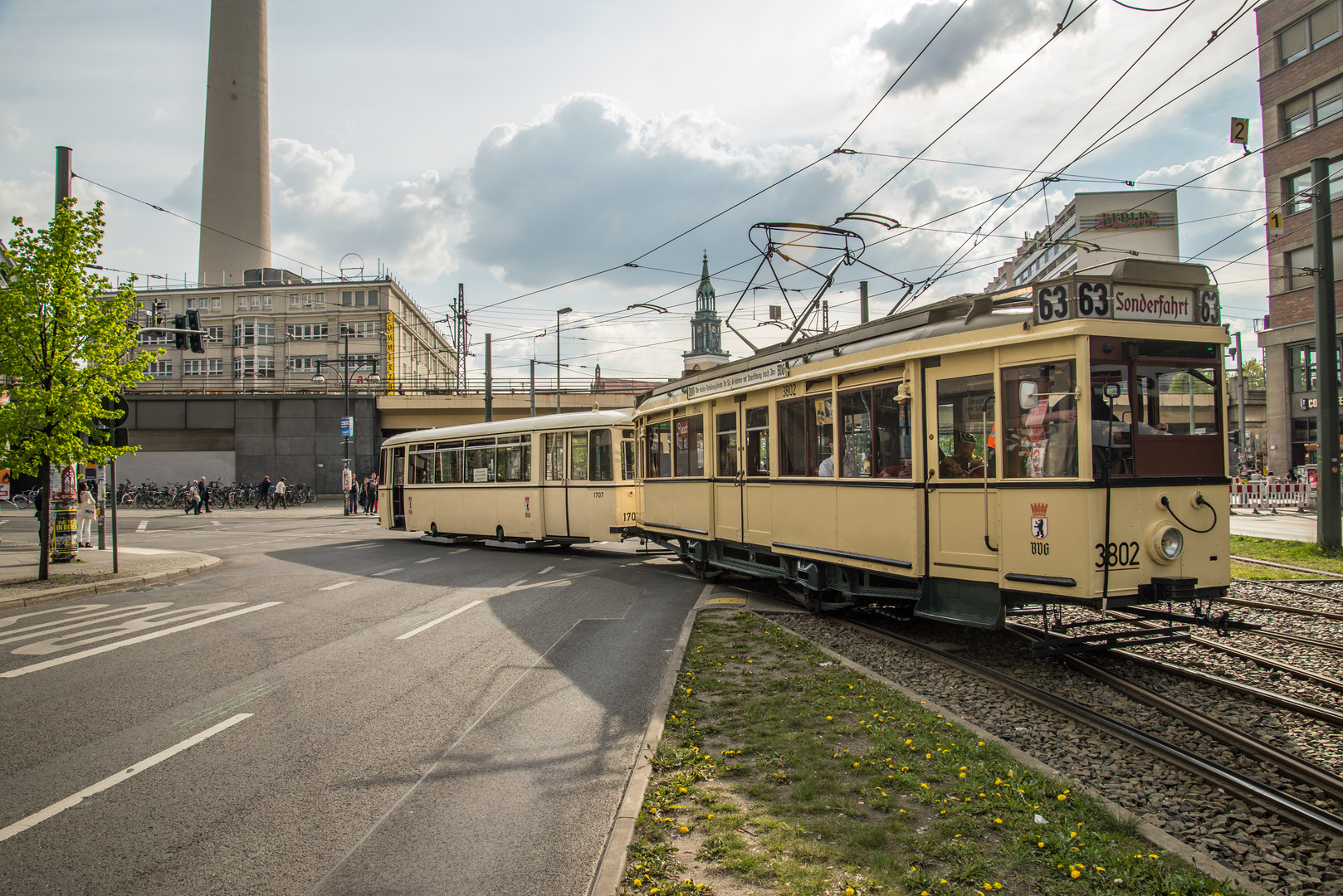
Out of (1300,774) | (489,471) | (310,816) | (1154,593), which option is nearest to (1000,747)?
(1300,774)

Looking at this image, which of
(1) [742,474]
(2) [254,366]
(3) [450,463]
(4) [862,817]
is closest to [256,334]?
(2) [254,366]

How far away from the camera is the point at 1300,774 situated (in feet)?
15.5

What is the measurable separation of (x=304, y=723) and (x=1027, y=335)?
6.64 meters

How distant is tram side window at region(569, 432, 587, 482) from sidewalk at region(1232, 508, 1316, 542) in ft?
48.3

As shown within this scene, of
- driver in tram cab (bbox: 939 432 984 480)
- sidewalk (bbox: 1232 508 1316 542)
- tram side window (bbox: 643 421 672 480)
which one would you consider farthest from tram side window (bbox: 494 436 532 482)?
sidewalk (bbox: 1232 508 1316 542)

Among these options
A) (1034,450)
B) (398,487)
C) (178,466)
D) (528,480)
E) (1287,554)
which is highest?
(178,466)

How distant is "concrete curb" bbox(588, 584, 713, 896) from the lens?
346cm

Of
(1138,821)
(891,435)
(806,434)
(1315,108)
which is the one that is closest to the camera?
(1138,821)

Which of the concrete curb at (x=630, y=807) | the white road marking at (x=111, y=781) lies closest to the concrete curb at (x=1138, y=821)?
the concrete curb at (x=630, y=807)

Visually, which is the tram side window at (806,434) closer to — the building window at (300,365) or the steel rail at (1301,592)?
the steel rail at (1301,592)

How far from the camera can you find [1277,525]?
69.7 ft

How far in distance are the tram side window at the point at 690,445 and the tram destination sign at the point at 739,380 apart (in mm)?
452

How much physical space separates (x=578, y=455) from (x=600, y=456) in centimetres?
64

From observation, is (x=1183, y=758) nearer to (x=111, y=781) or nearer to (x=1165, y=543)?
(x=1165, y=543)
